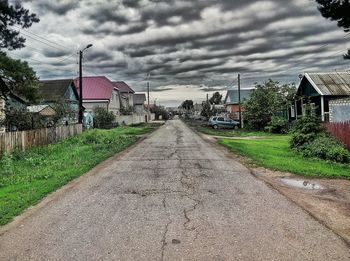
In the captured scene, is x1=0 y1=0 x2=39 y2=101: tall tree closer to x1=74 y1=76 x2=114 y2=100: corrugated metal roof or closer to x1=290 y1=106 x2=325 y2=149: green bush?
x1=290 y1=106 x2=325 y2=149: green bush

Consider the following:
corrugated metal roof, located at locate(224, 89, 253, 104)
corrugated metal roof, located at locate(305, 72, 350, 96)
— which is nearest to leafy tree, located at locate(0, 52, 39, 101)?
corrugated metal roof, located at locate(305, 72, 350, 96)

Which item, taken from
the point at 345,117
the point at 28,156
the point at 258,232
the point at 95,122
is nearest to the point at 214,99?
the point at 95,122

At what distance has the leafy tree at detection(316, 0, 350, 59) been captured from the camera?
13047mm

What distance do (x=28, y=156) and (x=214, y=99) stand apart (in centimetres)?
Answer: 14062

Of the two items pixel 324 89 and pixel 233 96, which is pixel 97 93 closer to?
pixel 324 89

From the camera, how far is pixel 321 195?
31.7 feet

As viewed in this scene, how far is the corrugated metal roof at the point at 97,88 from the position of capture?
184ft

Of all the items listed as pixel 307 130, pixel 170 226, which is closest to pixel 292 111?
pixel 307 130

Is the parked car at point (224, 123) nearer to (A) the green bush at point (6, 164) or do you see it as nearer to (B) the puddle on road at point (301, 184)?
(A) the green bush at point (6, 164)

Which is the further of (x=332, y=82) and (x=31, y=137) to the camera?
(x=332, y=82)

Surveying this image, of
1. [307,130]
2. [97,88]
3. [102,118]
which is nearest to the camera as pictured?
[307,130]

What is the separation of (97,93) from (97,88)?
1.29 meters

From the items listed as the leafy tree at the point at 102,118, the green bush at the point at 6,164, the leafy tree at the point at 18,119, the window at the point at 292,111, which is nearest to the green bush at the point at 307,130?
the green bush at the point at 6,164

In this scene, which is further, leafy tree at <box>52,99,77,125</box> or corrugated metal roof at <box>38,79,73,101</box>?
corrugated metal roof at <box>38,79,73,101</box>
